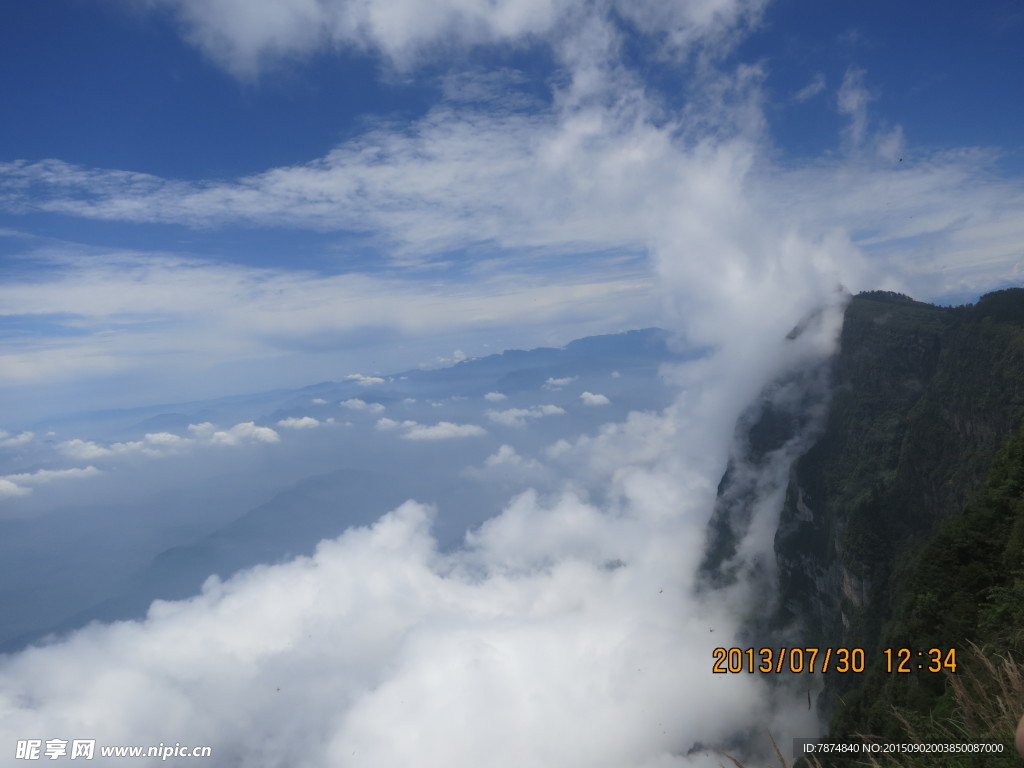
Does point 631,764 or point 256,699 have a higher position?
point 631,764

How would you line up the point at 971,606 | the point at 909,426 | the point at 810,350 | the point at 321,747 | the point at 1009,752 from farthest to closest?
the point at 321,747 → the point at 810,350 → the point at 909,426 → the point at 971,606 → the point at 1009,752

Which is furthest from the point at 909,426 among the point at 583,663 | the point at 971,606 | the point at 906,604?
the point at 583,663

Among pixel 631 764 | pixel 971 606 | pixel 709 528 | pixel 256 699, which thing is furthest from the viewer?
pixel 256 699

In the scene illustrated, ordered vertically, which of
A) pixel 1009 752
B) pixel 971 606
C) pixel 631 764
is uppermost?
pixel 1009 752

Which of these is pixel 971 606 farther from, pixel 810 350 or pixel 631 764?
pixel 810 350
